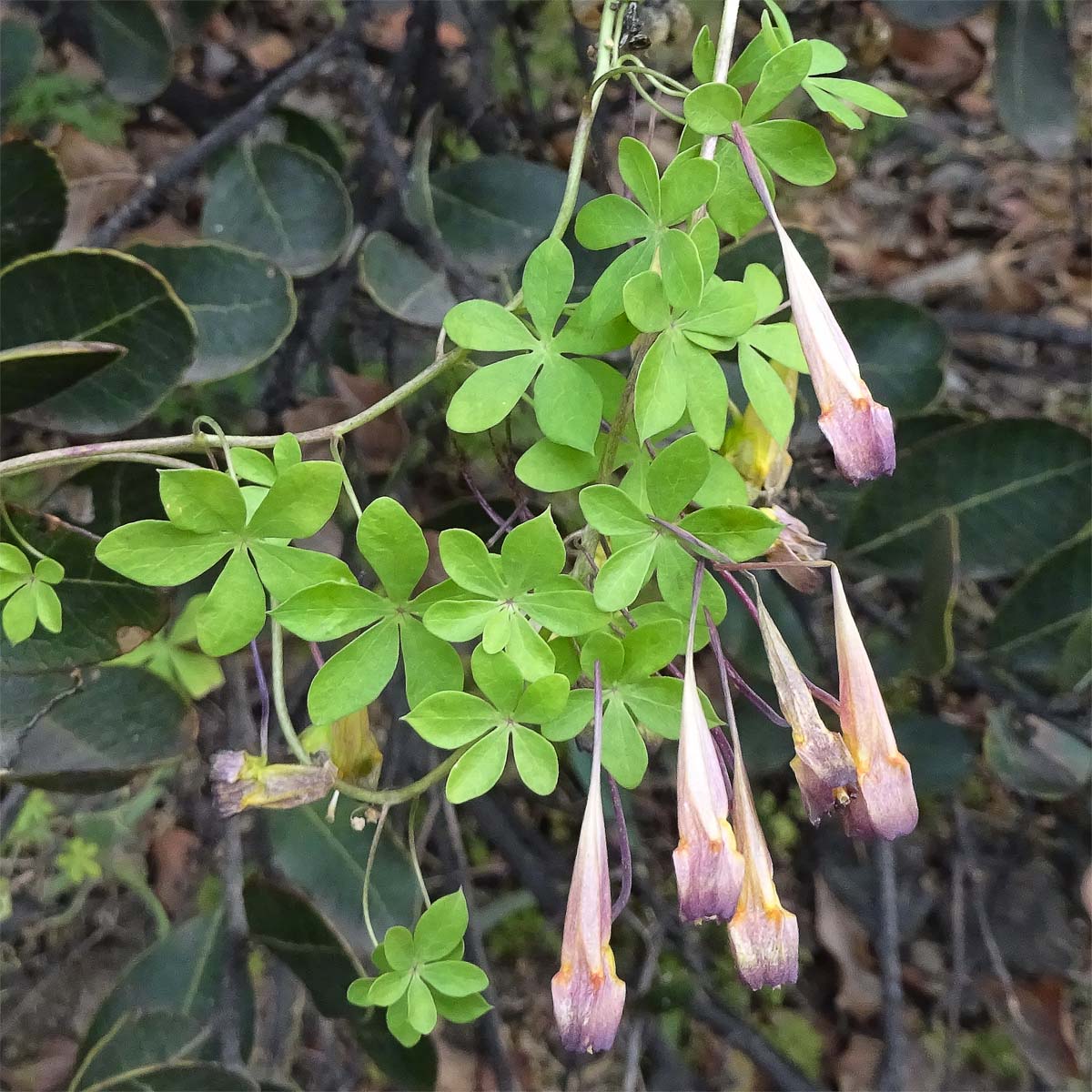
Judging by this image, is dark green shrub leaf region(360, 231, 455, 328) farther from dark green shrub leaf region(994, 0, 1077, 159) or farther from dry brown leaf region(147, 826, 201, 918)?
dry brown leaf region(147, 826, 201, 918)

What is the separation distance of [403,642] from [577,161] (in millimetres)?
270

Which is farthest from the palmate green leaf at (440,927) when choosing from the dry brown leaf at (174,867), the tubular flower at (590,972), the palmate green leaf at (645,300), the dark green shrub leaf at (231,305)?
the dry brown leaf at (174,867)

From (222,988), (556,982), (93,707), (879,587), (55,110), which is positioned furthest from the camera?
(879,587)

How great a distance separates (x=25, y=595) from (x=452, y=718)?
0.30 metres

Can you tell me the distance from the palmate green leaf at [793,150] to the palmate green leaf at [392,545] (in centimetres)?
25

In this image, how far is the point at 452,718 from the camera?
42 centimetres

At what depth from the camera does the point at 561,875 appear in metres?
1.19

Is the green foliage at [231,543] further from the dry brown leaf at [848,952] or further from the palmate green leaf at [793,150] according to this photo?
the dry brown leaf at [848,952]

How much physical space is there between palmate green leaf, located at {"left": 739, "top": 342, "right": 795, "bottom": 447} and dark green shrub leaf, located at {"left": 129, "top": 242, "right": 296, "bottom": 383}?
1.83ft

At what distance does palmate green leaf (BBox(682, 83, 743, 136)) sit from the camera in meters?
0.41

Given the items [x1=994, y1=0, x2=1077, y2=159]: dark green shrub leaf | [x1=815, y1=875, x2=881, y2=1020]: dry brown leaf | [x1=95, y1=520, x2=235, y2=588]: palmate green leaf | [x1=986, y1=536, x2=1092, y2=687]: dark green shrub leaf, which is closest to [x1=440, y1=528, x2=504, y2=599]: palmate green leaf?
[x1=95, y1=520, x2=235, y2=588]: palmate green leaf

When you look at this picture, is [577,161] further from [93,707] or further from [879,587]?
[879,587]

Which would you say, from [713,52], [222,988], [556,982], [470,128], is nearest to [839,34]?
[470,128]

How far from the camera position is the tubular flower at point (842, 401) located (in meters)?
0.38
